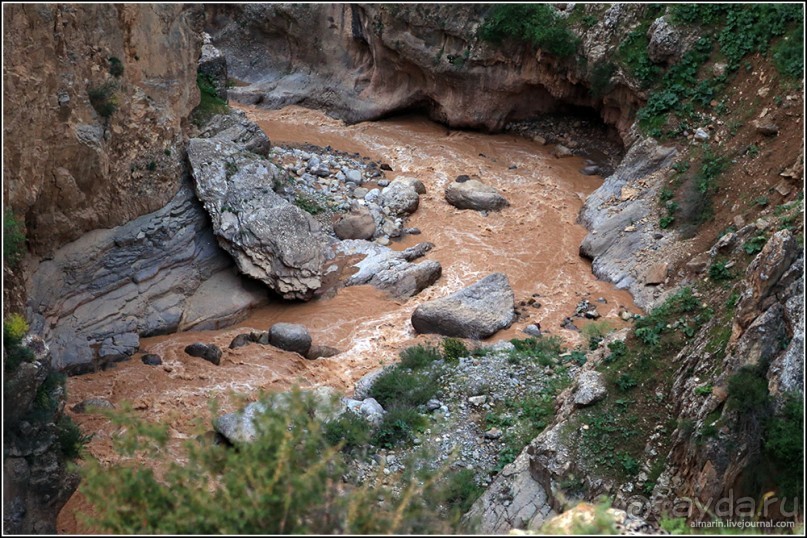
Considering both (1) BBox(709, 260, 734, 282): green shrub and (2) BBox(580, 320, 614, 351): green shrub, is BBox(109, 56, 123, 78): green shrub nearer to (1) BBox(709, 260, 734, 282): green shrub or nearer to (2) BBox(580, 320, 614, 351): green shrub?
(2) BBox(580, 320, 614, 351): green shrub

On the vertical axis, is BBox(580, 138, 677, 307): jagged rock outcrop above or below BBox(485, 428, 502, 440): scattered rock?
above

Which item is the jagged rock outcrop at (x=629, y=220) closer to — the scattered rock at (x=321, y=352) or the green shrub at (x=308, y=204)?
the scattered rock at (x=321, y=352)

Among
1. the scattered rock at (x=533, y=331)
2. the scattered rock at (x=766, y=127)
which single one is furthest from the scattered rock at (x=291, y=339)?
the scattered rock at (x=766, y=127)

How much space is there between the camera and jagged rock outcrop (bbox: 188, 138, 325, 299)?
59.1 ft

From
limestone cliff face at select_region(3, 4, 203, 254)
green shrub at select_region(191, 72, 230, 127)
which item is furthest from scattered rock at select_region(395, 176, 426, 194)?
limestone cliff face at select_region(3, 4, 203, 254)

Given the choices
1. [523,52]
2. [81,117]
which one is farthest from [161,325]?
[523,52]

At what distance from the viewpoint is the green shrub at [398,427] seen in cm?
1298

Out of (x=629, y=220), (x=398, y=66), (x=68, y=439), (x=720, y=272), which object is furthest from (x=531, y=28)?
(x=68, y=439)

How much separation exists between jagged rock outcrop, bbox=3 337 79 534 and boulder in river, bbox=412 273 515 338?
760 centimetres

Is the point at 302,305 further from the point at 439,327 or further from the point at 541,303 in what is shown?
the point at 541,303

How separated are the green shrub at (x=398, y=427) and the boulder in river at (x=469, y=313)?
3522 mm

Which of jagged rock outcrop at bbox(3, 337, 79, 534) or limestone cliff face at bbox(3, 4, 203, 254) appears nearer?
jagged rock outcrop at bbox(3, 337, 79, 534)

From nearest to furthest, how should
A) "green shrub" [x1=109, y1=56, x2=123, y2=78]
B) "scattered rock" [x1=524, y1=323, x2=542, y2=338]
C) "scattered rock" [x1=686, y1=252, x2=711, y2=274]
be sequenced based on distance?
"scattered rock" [x1=686, y1=252, x2=711, y2=274] → "green shrub" [x1=109, y1=56, x2=123, y2=78] → "scattered rock" [x1=524, y1=323, x2=542, y2=338]

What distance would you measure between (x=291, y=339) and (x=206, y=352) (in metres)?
1.71
